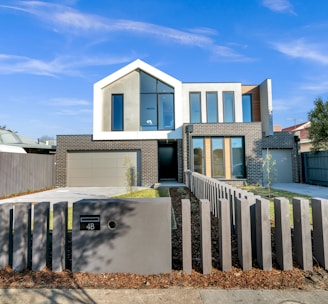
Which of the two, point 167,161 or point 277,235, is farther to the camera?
point 167,161

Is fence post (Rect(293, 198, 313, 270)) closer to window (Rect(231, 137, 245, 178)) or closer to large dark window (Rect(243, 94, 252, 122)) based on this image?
window (Rect(231, 137, 245, 178))

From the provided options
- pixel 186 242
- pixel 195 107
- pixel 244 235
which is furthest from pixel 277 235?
pixel 195 107

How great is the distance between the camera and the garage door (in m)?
15.3

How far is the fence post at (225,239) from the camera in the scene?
116 inches

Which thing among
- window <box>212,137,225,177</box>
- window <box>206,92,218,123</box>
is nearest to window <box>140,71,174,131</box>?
window <box>206,92,218,123</box>

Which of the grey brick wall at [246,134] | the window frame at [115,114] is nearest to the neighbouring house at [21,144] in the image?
the window frame at [115,114]

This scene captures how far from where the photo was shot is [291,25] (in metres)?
10.4

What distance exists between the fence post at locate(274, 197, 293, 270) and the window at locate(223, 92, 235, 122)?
1434cm

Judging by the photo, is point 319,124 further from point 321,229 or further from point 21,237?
Answer: point 21,237

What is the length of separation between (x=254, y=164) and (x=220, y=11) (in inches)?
364

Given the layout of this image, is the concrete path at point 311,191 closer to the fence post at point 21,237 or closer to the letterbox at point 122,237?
the letterbox at point 122,237

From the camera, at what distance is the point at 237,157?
14680 mm

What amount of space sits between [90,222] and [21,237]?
1.10m

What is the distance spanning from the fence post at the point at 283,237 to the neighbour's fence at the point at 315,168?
13044mm
